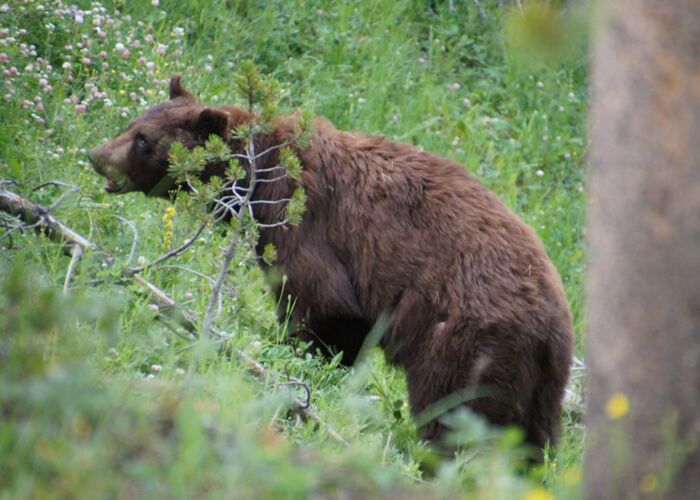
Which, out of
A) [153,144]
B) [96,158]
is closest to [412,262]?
[153,144]

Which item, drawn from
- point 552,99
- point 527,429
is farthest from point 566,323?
point 552,99

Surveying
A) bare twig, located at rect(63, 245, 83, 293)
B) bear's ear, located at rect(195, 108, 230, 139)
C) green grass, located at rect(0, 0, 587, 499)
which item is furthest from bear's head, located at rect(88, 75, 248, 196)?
bare twig, located at rect(63, 245, 83, 293)

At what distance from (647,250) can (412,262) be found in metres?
3.17

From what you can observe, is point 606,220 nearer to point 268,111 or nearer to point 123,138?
point 268,111

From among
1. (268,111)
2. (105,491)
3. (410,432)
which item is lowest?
(410,432)

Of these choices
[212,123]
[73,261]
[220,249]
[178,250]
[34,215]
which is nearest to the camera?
[73,261]

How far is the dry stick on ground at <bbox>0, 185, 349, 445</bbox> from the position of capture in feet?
16.2

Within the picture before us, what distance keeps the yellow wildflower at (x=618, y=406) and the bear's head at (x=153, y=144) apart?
3787 millimetres

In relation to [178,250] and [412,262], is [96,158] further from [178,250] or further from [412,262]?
[412,262]

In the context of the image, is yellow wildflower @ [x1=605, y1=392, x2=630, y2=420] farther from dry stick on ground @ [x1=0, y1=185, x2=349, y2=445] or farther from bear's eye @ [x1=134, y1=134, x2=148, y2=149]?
bear's eye @ [x1=134, y1=134, x2=148, y2=149]

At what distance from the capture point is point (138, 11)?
1008cm

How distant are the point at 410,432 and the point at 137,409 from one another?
2.92 metres

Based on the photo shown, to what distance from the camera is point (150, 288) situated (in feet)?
18.0

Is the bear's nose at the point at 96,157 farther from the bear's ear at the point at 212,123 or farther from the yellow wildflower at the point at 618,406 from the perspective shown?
the yellow wildflower at the point at 618,406
